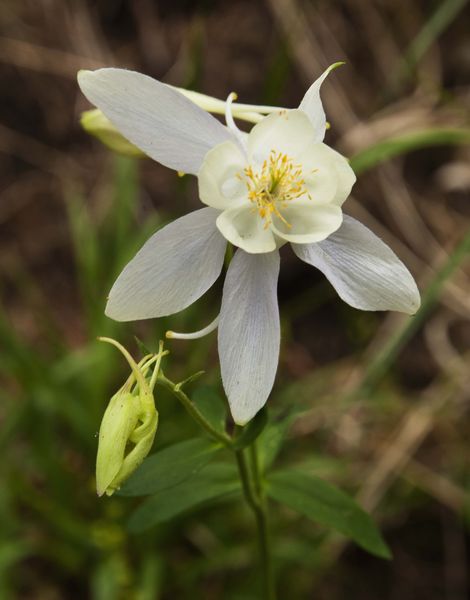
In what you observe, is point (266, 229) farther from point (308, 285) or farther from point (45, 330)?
point (308, 285)

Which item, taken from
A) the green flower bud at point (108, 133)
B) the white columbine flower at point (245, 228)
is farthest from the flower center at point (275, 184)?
the green flower bud at point (108, 133)

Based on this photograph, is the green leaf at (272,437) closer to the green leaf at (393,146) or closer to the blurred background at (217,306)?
the blurred background at (217,306)

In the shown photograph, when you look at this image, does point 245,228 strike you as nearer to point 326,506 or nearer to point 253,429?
point 253,429

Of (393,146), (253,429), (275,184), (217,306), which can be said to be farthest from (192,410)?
(217,306)

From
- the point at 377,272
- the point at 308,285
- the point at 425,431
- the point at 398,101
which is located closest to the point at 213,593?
the point at 425,431

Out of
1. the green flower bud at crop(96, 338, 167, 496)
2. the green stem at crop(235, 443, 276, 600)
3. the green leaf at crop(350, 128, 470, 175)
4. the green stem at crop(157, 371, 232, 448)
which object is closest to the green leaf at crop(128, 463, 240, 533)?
the green stem at crop(235, 443, 276, 600)
